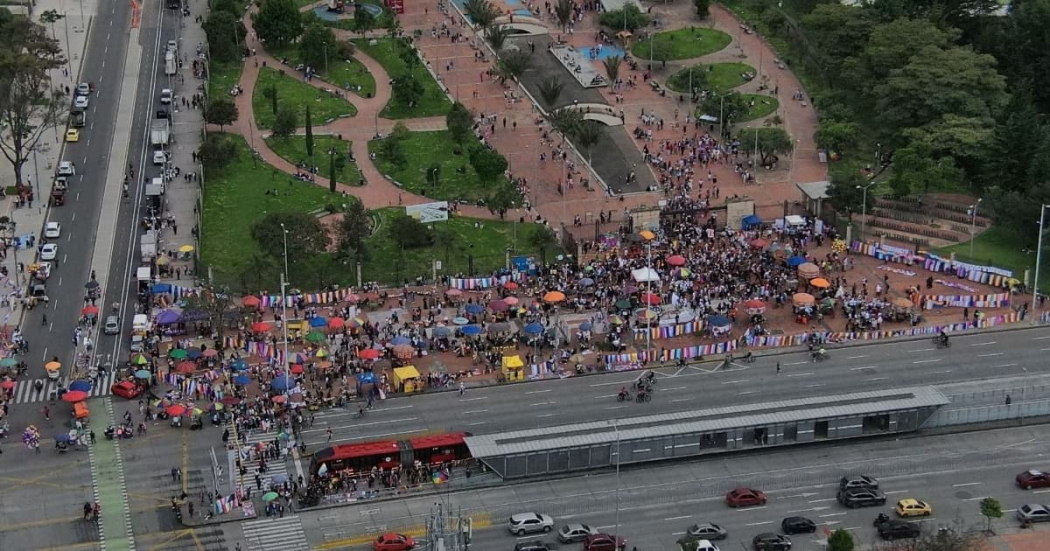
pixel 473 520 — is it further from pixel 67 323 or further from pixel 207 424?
pixel 67 323

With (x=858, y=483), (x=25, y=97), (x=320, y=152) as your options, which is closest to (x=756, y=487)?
(x=858, y=483)

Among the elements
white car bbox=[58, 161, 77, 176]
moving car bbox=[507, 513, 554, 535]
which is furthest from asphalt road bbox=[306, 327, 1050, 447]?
white car bbox=[58, 161, 77, 176]

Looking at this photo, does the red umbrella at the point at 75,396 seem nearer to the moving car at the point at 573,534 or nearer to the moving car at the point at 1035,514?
the moving car at the point at 573,534

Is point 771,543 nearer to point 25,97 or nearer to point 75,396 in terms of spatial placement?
point 75,396

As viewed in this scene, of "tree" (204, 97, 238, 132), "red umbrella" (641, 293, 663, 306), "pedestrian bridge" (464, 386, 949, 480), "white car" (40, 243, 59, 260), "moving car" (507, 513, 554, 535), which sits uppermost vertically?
"tree" (204, 97, 238, 132)

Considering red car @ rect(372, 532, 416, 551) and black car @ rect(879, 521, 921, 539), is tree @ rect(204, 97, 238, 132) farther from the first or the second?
black car @ rect(879, 521, 921, 539)

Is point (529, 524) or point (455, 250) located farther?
point (455, 250)
